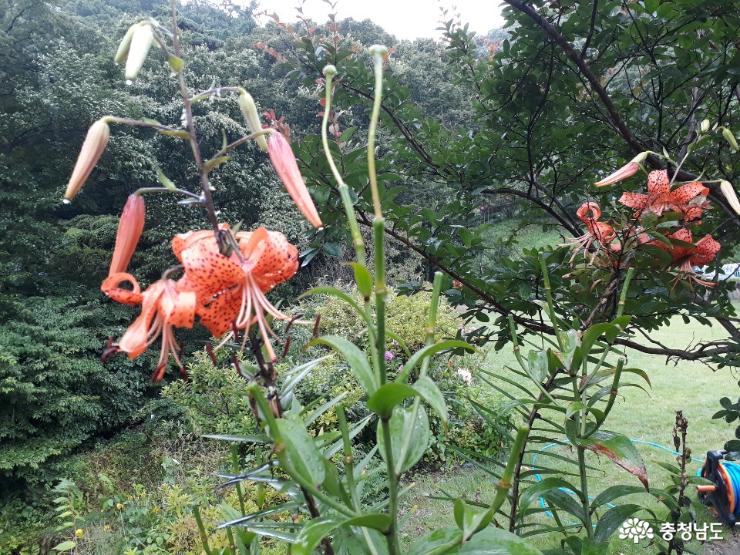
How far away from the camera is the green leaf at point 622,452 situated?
381 millimetres

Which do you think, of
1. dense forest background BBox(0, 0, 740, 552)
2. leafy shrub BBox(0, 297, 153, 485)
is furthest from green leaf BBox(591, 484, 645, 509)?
leafy shrub BBox(0, 297, 153, 485)

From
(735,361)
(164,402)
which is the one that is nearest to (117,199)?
(164,402)

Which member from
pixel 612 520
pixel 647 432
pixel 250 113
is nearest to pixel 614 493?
pixel 612 520

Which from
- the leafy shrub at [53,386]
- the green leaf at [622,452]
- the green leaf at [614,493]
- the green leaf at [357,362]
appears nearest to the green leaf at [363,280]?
the green leaf at [357,362]

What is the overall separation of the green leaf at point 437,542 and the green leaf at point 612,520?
262 mm

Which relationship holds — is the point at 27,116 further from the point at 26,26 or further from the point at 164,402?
the point at 164,402

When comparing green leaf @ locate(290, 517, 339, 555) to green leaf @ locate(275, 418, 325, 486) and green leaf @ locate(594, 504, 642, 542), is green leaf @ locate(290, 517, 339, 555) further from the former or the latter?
green leaf @ locate(594, 504, 642, 542)

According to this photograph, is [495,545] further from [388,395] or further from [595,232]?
[595,232]

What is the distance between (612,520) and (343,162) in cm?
54

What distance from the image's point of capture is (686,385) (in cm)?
371

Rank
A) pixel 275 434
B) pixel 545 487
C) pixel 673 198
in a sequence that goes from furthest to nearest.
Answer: pixel 673 198, pixel 545 487, pixel 275 434

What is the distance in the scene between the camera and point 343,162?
74cm

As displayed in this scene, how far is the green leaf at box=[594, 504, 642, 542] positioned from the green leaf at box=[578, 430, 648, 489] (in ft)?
0.36

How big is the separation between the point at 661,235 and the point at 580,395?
217 mm
